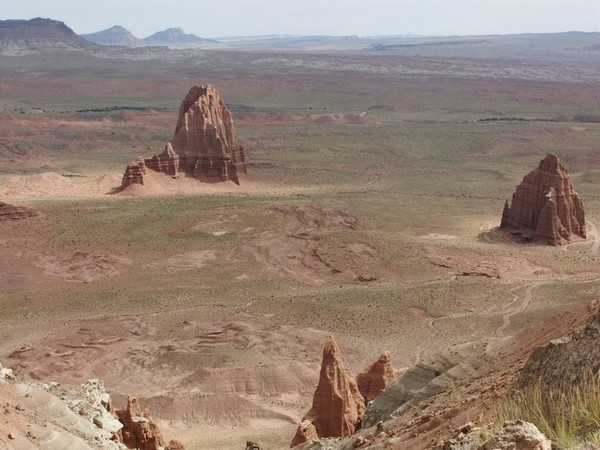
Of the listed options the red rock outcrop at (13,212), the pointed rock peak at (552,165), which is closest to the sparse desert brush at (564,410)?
the pointed rock peak at (552,165)

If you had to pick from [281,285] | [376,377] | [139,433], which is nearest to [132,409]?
[139,433]

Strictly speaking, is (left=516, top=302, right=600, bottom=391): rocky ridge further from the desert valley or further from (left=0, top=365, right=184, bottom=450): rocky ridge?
(left=0, top=365, right=184, bottom=450): rocky ridge

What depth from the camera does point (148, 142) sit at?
124250 mm

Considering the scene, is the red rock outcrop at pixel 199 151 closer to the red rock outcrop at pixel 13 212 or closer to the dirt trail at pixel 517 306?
the red rock outcrop at pixel 13 212

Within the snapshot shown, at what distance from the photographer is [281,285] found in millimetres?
53500

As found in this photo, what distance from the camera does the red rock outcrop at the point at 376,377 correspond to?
29562 mm

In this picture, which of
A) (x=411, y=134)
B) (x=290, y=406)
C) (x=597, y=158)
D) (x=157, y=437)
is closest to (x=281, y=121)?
(x=411, y=134)

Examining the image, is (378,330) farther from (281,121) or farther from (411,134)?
(281,121)

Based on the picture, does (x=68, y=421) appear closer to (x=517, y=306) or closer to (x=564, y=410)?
(x=564, y=410)

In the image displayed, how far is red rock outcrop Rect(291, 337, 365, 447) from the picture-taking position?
27141 millimetres

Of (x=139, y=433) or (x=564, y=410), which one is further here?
(x=139, y=433)

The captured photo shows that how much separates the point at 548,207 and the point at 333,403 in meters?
39.4

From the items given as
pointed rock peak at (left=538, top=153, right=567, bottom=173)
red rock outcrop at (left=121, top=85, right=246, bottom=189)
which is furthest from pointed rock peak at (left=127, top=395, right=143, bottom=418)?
red rock outcrop at (left=121, top=85, right=246, bottom=189)

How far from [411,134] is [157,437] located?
113m
